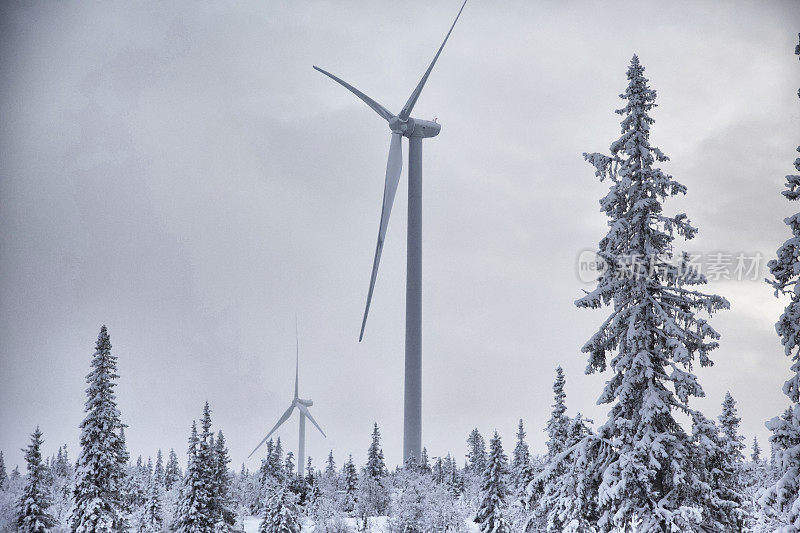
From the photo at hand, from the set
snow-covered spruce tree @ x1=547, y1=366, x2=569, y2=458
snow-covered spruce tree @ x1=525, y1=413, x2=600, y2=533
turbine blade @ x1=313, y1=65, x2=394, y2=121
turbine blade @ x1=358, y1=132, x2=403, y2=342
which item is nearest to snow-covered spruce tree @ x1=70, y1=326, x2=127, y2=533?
snow-covered spruce tree @ x1=547, y1=366, x2=569, y2=458

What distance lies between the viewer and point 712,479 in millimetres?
20562

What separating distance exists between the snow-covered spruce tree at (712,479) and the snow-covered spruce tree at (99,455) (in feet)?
132

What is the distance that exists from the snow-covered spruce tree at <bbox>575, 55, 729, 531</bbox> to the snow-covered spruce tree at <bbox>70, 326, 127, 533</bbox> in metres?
38.0

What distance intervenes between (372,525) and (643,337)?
89491mm

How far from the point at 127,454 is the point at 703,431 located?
137ft

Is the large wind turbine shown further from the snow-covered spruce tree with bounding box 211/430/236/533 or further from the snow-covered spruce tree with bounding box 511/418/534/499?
the snow-covered spruce tree with bounding box 211/430/236/533

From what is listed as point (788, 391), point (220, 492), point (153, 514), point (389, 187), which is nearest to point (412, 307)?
point (389, 187)

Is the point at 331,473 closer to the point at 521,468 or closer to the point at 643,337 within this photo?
the point at 521,468

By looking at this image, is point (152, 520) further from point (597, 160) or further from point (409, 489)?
point (597, 160)

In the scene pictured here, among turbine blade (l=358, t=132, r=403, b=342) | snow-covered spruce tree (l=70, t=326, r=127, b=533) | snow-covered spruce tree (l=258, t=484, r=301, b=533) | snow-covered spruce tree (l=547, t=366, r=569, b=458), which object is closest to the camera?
snow-covered spruce tree (l=547, t=366, r=569, b=458)

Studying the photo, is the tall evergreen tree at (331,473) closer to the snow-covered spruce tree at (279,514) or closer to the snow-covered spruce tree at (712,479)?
the snow-covered spruce tree at (279,514)

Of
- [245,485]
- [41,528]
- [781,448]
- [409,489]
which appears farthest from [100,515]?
[245,485]

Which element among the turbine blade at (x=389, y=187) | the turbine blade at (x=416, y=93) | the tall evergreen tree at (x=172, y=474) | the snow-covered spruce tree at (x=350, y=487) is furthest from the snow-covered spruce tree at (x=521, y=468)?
the tall evergreen tree at (x=172, y=474)

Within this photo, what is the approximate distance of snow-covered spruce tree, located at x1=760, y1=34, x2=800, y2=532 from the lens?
1839 centimetres
